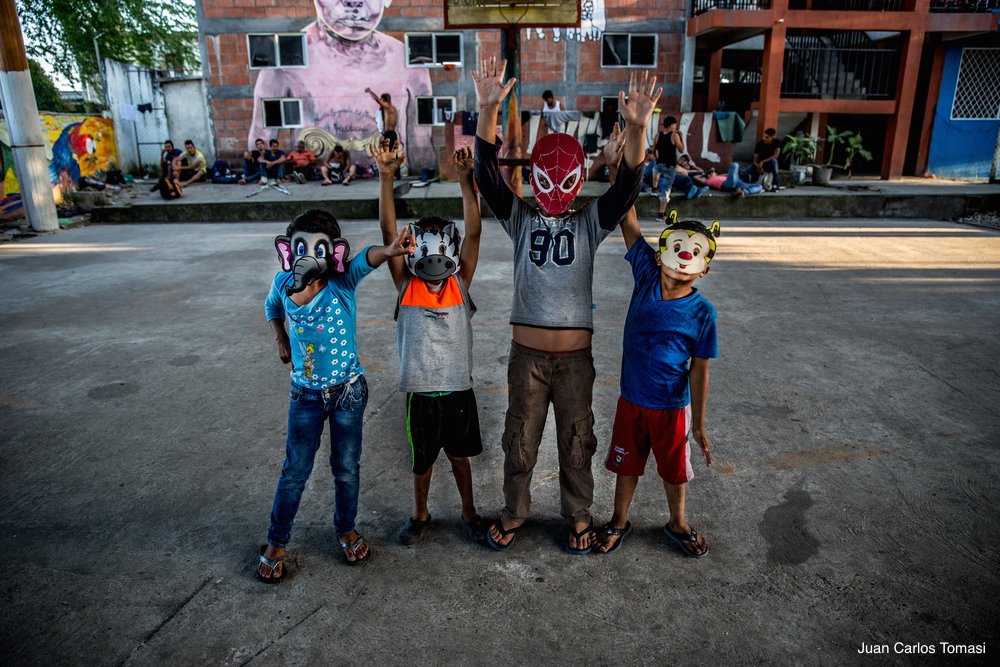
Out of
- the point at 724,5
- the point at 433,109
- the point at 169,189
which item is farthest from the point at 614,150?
the point at 724,5

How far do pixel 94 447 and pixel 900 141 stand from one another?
1888 centimetres

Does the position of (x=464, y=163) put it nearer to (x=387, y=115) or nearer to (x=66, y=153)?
(x=387, y=115)

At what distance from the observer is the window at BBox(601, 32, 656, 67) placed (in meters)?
17.1

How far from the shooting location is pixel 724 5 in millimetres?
16703

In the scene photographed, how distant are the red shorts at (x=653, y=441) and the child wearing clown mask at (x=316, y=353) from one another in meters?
1.15

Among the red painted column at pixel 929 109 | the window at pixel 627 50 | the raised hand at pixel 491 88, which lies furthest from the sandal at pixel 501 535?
the red painted column at pixel 929 109

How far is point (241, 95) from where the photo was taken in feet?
57.2

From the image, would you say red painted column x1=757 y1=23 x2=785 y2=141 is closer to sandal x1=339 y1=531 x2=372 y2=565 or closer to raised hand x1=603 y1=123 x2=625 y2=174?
raised hand x1=603 y1=123 x2=625 y2=174

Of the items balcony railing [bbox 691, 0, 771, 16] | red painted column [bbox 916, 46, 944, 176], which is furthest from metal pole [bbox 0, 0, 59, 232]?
red painted column [bbox 916, 46, 944, 176]

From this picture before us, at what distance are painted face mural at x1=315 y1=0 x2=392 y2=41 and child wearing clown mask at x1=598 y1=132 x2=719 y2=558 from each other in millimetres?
16391

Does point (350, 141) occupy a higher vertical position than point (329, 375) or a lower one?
higher

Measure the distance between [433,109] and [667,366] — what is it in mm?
16382

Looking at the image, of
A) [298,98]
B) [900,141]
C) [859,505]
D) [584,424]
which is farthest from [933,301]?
[298,98]

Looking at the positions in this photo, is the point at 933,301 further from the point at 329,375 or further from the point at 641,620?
the point at 329,375
